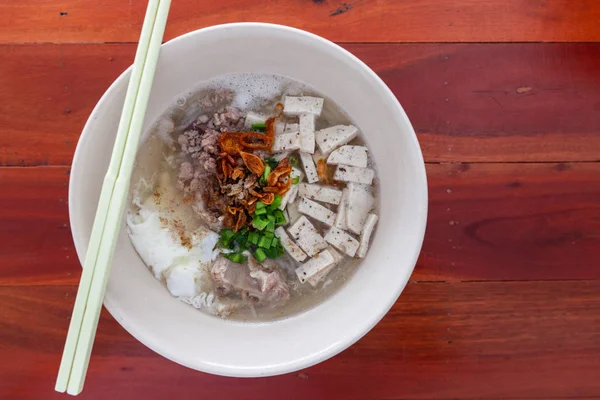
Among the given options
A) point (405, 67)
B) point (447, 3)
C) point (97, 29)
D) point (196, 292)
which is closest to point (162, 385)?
point (196, 292)

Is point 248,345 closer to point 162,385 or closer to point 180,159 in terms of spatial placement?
point 162,385

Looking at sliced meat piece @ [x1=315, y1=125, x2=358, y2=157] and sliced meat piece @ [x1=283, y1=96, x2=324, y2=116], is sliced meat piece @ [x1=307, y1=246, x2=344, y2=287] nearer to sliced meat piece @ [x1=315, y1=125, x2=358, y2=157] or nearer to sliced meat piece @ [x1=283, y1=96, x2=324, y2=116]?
sliced meat piece @ [x1=315, y1=125, x2=358, y2=157]

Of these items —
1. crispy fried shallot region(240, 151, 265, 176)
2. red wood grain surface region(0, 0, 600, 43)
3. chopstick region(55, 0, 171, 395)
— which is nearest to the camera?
chopstick region(55, 0, 171, 395)

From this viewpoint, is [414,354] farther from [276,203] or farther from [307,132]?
[307,132]

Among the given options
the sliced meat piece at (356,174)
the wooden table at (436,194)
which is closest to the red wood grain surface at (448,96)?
the wooden table at (436,194)

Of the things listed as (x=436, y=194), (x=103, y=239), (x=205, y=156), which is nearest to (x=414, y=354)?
(x=436, y=194)

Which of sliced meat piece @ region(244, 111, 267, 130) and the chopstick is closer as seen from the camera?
the chopstick

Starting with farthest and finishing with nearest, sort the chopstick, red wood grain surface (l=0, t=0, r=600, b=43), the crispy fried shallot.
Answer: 1. red wood grain surface (l=0, t=0, r=600, b=43)
2. the crispy fried shallot
3. the chopstick

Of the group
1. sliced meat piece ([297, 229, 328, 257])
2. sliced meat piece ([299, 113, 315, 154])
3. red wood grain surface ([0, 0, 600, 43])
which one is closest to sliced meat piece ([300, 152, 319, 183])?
sliced meat piece ([299, 113, 315, 154])
